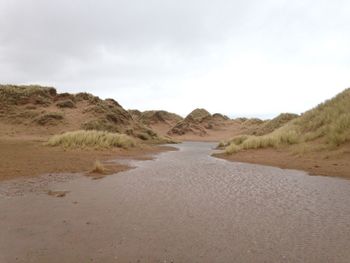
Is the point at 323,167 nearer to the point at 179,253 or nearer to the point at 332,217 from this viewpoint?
the point at 332,217

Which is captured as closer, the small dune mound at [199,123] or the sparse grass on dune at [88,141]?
the sparse grass on dune at [88,141]

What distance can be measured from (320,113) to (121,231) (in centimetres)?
1804

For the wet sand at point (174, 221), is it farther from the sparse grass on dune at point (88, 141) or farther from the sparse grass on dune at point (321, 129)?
the sparse grass on dune at point (88, 141)

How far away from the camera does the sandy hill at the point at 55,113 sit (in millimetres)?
27906

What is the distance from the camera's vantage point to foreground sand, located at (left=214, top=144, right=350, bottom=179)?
1064 centimetres

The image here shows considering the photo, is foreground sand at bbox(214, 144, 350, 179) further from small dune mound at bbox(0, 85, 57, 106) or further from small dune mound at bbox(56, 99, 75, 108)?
small dune mound at bbox(0, 85, 57, 106)

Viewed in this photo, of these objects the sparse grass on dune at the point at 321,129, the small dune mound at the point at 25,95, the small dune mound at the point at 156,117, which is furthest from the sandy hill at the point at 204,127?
the sparse grass on dune at the point at 321,129

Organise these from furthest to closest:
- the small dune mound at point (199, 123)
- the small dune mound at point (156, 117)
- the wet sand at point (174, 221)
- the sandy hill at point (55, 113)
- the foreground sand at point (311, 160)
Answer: the small dune mound at point (156, 117)
the small dune mound at point (199, 123)
the sandy hill at point (55, 113)
the foreground sand at point (311, 160)
the wet sand at point (174, 221)

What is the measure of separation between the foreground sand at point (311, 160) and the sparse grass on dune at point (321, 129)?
91 cm

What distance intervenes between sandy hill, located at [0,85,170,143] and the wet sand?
2075 centimetres

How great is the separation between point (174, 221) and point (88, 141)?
1556cm

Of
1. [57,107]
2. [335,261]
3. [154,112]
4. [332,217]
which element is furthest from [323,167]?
[154,112]

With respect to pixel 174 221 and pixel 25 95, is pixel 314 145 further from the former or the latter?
pixel 25 95

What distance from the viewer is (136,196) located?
7141 millimetres
